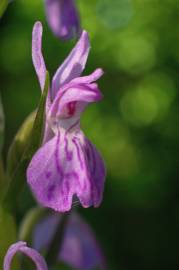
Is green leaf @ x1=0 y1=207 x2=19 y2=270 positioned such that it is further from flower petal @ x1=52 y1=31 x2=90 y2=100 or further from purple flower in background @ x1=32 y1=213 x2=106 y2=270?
purple flower in background @ x1=32 y1=213 x2=106 y2=270

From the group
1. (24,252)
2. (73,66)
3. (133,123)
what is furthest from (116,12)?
(133,123)

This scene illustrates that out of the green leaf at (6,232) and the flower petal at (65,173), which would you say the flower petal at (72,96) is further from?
the green leaf at (6,232)

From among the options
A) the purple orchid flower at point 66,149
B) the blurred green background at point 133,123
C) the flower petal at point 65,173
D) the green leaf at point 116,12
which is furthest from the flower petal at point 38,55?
the blurred green background at point 133,123

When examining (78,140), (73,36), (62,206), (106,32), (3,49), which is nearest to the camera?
(62,206)

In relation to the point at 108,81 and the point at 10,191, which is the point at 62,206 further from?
the point at 108,81

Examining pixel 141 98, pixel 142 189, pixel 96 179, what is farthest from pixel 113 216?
pixel 96 179

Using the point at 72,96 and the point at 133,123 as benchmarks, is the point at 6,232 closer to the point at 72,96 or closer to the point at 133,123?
the point at 72,96
